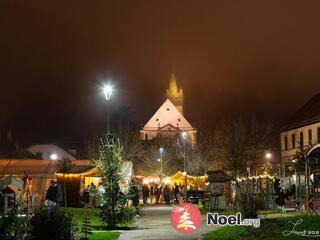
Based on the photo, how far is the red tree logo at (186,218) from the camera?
18281 millimetres

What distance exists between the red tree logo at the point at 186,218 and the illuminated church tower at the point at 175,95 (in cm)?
14246

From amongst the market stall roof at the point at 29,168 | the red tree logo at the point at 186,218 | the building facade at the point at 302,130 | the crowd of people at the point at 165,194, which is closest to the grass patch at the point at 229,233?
the red tree logo at the point at 186,218

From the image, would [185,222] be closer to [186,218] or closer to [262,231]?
[186,218]

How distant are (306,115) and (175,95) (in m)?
91.8

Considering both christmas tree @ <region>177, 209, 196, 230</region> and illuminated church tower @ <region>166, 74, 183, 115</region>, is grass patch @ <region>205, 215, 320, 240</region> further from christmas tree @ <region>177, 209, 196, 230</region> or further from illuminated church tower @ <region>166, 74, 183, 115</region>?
illuminated church tower @ <region>166, 74, 183, 115</region>

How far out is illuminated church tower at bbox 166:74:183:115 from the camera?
164 m

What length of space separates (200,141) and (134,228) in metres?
65.0

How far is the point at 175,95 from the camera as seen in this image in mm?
167875

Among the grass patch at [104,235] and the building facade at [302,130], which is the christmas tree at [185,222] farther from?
the building facade at [302,130]

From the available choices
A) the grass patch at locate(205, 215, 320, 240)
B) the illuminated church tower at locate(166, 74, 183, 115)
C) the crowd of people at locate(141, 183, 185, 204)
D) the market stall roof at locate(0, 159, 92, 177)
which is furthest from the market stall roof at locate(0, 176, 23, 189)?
the illuminated church tower at locate(166, 74, 183, 115)

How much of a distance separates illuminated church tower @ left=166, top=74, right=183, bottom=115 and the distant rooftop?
81.3 meters

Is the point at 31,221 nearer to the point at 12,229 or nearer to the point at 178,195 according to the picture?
the point at 12,229

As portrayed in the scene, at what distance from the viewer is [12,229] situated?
56.1ft

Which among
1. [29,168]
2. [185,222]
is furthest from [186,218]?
[29,168]
